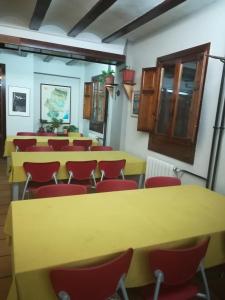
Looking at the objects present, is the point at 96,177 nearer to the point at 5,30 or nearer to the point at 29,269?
the point at 29,269

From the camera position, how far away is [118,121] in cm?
462

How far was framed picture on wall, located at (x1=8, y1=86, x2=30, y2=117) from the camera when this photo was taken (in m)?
5.68

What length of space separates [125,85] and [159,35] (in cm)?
98

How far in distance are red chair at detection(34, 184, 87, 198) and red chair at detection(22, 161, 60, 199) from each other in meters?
0.75

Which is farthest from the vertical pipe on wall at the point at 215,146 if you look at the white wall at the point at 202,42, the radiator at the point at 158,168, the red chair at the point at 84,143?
the red chair at the point at 84,143

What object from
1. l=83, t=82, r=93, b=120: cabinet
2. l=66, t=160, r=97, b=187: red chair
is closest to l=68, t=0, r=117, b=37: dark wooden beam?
l=66, t=160, r=97, b=187: red chair

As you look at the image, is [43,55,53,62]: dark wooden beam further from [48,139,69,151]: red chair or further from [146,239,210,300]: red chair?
[146,239,210,300]: red chair

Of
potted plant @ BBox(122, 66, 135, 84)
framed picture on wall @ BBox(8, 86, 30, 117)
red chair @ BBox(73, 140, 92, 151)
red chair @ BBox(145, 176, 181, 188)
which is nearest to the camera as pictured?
red chair @ BBox(145, 176, 181, 188)

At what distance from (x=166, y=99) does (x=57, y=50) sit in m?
2.04

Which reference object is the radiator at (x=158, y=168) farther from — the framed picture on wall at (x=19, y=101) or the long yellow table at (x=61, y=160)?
the framed picture on wall at (x=19, y=101)

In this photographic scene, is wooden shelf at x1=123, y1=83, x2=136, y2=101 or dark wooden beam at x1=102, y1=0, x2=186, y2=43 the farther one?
wooden shelf at x1=123, y1=83, x2=136, y2=101

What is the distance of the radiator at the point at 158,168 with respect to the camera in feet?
10.4

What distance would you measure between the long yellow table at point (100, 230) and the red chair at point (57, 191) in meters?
0.13

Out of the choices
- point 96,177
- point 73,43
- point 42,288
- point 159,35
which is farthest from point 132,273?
point 73,43
